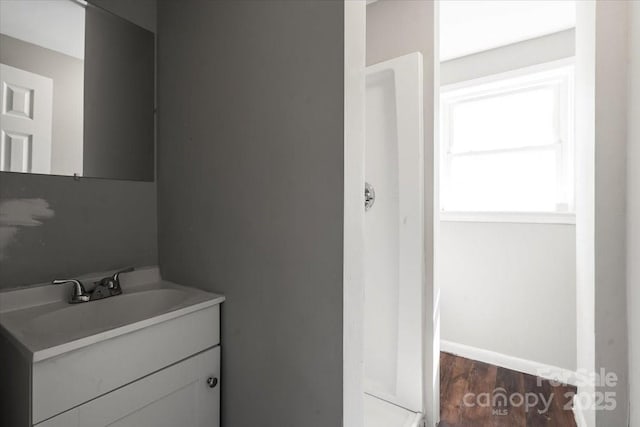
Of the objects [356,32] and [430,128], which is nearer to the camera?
[356,32]

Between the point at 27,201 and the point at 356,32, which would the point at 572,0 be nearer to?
the point at 356,32

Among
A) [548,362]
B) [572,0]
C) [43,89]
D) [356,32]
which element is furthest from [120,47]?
[548,362]

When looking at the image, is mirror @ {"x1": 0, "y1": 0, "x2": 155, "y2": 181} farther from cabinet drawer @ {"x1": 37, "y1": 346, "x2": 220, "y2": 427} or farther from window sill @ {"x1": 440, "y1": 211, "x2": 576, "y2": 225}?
window sill @ {"x1": 440, "y1": 211, "x2": 576, "y2": 225}

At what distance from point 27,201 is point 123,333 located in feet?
2.07

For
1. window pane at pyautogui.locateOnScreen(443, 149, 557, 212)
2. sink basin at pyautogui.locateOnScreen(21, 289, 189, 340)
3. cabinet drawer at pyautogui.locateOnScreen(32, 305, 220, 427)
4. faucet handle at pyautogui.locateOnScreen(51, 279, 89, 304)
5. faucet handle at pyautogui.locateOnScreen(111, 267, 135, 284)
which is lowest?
cabinet drawer at pyautogui.locateOnScreen(32, 305, 220, 427)

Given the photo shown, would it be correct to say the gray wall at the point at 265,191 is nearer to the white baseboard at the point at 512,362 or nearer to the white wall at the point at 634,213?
the white wall at the point at 634,213

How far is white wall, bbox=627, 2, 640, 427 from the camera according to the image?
100 centimetres

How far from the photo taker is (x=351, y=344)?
0.81 metres

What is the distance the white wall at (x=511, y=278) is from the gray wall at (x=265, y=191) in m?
1.74

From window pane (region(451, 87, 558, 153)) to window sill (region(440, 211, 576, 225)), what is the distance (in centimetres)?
50

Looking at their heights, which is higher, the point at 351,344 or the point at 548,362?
the point at 351,344

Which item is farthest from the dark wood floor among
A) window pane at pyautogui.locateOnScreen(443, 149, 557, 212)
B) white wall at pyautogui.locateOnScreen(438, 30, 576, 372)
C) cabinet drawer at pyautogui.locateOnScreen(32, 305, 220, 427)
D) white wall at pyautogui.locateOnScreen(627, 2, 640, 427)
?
cabinet drawer at pyautogui.locateOnScreen(32, 305, 220, 427)

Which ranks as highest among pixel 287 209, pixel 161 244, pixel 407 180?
pixel 407 180

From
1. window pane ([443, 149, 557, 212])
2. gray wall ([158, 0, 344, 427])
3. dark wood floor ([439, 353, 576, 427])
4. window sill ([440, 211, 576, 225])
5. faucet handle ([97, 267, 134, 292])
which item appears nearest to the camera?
gray wall ([158, 0, 344, 427])
